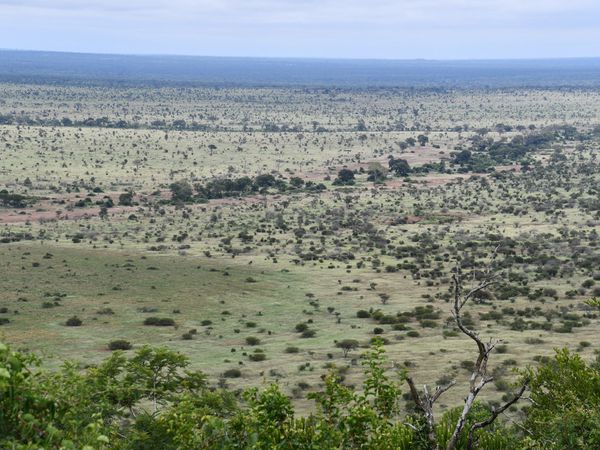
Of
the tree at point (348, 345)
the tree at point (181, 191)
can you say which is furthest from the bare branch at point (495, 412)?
the tree at point (181, 191)

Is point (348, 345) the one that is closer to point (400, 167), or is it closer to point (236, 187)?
point (236, 187)

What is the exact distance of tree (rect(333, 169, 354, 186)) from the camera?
93750 millimetres

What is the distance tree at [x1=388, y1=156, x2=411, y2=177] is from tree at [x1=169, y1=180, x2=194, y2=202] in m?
26.1

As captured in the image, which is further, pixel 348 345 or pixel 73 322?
pixel 73 322

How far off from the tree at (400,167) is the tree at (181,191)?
85.5 feet

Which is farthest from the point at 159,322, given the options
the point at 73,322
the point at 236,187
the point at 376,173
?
the point at 376,173

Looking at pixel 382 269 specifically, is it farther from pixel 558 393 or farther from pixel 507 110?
pixel 507 110

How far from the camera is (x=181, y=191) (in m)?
83.9

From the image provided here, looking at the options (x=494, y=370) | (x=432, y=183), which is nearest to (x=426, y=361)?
(x=494, y=370)

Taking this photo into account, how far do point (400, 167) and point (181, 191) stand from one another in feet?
98.2

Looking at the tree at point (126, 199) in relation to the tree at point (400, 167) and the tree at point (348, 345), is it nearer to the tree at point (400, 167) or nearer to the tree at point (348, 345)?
the tree at point (400, 167)

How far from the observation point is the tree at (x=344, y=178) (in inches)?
3691

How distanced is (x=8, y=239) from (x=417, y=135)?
92229 millimetres

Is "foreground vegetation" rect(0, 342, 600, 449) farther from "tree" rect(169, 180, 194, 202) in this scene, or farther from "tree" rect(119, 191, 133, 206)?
"tree" rect(169, 180, 194, 202)
